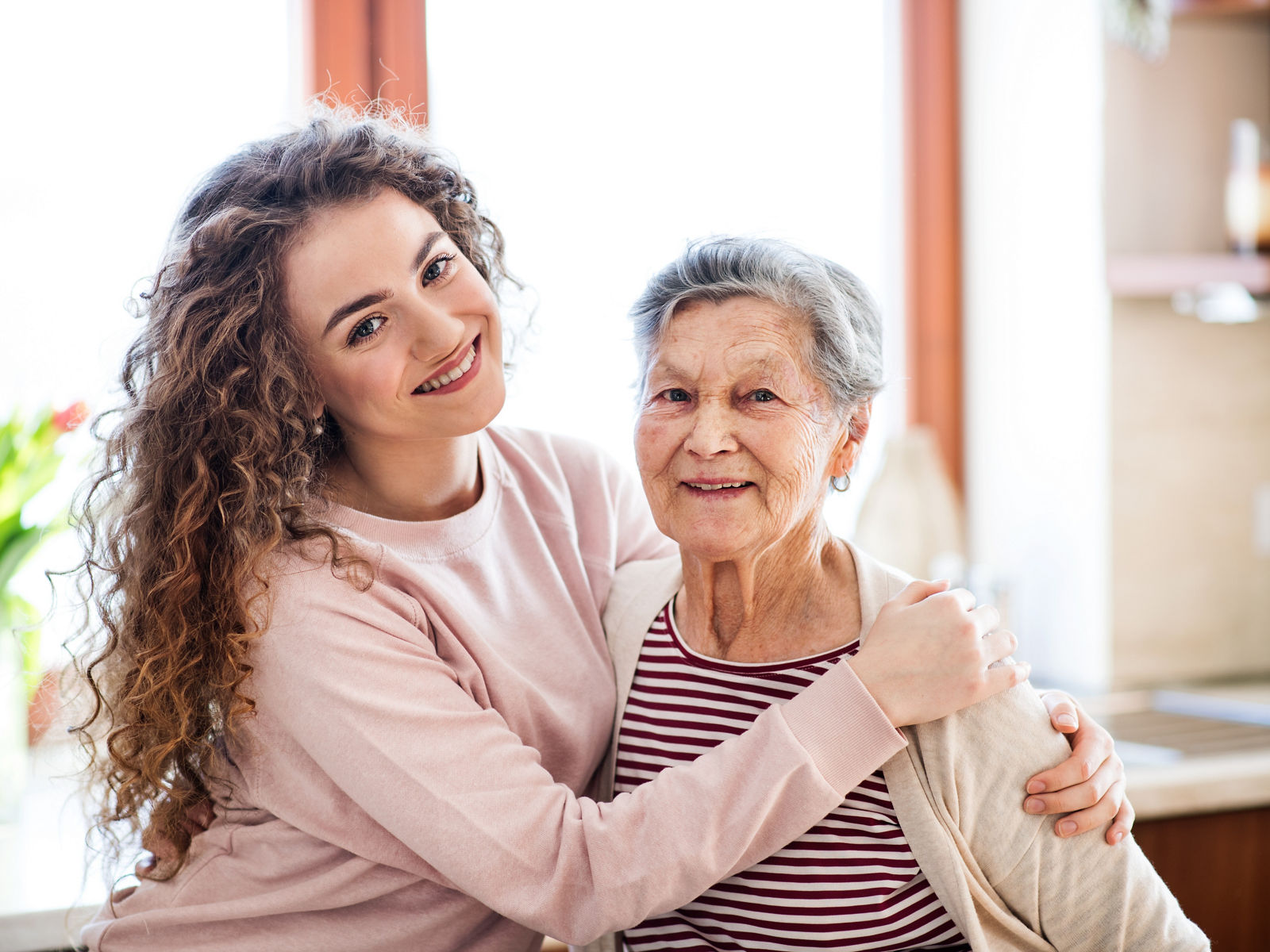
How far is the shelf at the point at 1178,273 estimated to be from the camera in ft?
7.61

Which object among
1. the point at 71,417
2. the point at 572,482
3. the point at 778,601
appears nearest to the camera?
the point at 778,601

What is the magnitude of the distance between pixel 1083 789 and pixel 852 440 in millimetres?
453

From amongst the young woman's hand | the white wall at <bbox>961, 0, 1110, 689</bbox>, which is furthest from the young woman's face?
the white wall at <bbox>961, 0, 1110, 689</bbox>

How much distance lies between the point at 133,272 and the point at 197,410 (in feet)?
3.48

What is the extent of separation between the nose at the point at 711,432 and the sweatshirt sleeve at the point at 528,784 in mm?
269

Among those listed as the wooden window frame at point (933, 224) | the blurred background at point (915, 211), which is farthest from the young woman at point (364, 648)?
the wooden window frame at point (933, 224)

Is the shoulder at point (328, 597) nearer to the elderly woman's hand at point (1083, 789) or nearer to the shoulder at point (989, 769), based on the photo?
the shoulder at point (989, 769)

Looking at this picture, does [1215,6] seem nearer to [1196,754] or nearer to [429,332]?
A: [1196,754]

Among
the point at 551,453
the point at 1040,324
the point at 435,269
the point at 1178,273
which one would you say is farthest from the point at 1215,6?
the point at 435,269

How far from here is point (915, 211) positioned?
9.17 ft

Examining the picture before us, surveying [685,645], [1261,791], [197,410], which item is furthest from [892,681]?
[1261,791]

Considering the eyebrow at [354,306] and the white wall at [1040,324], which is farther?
the white wall at [1040,324]

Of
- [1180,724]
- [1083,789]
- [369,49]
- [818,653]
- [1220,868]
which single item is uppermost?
[369,49]

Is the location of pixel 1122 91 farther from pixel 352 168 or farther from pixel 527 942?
pixel 527 942
